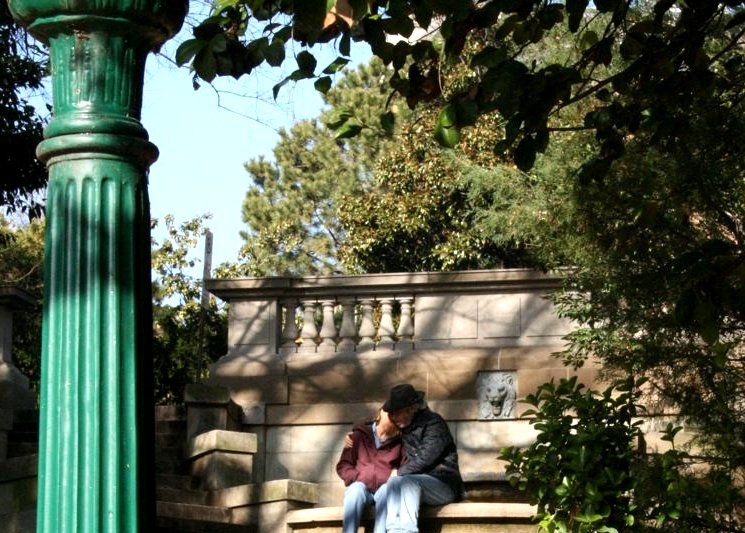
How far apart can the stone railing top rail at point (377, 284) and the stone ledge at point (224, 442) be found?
271 centimetres

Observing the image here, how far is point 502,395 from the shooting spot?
15.4m

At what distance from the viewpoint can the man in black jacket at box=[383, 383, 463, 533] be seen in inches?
424

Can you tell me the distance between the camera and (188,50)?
6.63 m

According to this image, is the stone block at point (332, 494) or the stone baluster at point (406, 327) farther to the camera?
the stone baluster at point (406, 327)

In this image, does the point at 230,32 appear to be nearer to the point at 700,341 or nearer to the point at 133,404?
the point at 133,404

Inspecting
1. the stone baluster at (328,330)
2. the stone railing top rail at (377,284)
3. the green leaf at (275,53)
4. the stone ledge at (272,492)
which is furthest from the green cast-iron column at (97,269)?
the stone baluster at (328,330)

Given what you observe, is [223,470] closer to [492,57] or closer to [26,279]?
[492,57]

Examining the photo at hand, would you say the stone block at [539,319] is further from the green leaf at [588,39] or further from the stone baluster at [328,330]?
the green leaf at [588,39]

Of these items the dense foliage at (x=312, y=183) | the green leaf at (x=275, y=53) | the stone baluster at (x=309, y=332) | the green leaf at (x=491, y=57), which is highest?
the dense foliage at (x=312, y=183)

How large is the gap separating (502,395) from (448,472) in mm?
4215

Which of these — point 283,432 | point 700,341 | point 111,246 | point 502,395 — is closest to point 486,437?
point 502,395

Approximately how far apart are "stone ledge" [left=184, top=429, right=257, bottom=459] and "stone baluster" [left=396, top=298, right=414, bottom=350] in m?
2.91

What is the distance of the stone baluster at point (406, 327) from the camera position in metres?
15.9

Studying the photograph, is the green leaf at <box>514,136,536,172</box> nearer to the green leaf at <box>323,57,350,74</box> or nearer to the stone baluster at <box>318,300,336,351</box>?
the green leaf at <box>323,57,350,74</box>
